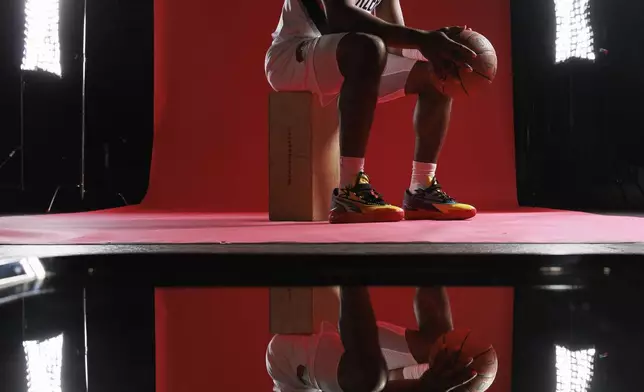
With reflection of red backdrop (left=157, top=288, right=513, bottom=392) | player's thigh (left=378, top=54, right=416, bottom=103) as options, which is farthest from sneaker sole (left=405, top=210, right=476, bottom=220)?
reflection of red backdrop (left=157, top=288, right=513, bottom=392)

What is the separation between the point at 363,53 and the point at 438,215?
58cm

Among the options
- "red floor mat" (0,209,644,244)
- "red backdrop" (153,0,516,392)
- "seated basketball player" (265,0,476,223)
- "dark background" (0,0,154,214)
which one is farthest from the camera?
"red backdrop" (153,0,516,392)

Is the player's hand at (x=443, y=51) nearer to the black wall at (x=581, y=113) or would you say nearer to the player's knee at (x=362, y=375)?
the player's knee at (x=362, y=375)

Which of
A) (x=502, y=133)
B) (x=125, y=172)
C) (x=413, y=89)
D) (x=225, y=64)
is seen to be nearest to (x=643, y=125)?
(x=502, y=133)

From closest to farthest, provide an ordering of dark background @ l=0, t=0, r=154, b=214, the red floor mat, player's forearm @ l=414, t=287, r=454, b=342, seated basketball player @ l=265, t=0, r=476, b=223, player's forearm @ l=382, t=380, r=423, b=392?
player's forearm @ l=382, t=380, r=423, b=392 → player's forearm @ l=414, t=287, r=454, b=342 → the red floor mat → seated basketball player @ l=265, t=0, r=476, b=223 → dark background @ l=0, t=0, r=154, b=214

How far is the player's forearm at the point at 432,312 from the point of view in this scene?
2.50ft

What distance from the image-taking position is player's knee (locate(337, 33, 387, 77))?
186 centimetres

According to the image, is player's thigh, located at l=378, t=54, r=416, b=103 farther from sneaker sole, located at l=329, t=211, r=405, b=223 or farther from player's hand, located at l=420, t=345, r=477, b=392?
player's hand, located at l=420, t=345, r=477, b=392

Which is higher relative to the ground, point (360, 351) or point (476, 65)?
point (476, 65)

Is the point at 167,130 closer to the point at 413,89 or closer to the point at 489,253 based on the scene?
the point at 413,89

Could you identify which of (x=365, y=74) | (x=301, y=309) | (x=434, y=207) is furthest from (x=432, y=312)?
(x=434, y=207)

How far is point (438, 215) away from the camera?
2.08 meters

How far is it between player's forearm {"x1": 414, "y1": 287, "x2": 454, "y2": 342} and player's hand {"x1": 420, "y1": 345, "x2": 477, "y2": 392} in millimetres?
85

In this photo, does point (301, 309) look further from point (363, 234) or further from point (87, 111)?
point (87, 111)
